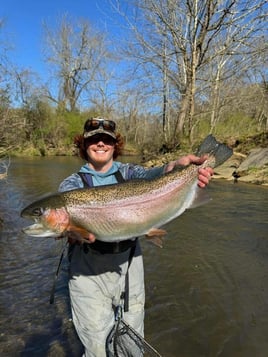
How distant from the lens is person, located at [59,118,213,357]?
305 centimetres

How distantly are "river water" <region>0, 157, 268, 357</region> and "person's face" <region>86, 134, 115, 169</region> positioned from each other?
93.3 inches

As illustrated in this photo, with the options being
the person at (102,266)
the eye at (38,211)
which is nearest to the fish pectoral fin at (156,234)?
the person at (102,266)

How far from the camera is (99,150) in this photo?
325 centimetres

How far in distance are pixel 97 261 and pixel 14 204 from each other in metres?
10.4

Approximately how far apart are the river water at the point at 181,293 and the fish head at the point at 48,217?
2.16m

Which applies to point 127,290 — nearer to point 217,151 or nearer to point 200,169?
point 200,169

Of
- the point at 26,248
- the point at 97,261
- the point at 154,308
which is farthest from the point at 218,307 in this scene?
the point at 26,248

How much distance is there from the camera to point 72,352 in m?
4.28

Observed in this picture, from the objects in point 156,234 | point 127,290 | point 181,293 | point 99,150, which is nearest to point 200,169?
point 156,234

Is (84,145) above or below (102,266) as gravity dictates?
above

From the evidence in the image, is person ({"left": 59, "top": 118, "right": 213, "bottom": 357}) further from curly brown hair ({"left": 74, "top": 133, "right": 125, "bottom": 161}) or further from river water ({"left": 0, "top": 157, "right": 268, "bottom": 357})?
river water ({"left": 0, "top": 157, "right": 268, "bottom": 357})

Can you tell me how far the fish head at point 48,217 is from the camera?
2750 mm

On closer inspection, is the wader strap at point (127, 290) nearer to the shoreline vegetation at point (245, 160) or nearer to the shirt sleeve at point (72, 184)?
the shirt sleeve at point (72, 184)

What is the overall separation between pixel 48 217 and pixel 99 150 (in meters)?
0.80
